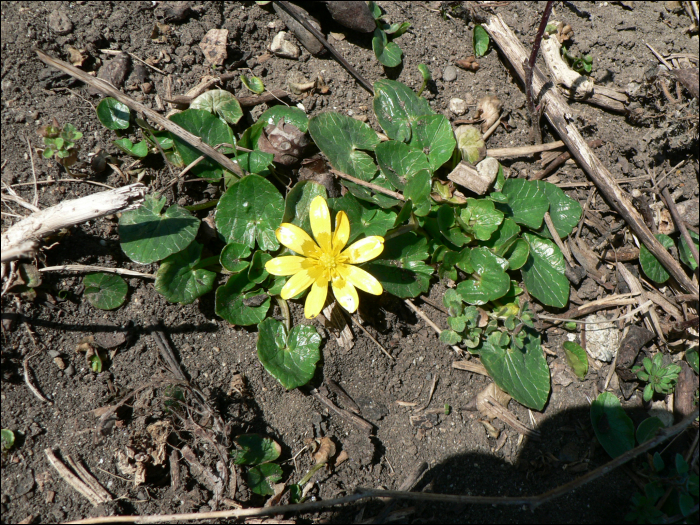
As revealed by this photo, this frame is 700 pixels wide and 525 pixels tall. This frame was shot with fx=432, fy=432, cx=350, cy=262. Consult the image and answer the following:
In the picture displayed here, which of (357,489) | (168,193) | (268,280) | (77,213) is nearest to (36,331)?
(77,213)

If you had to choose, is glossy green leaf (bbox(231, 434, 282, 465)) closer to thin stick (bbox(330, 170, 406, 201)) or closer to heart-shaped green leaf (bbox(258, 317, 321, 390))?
heart-shaped green leaf (bbox(258, 317, 321, 390))

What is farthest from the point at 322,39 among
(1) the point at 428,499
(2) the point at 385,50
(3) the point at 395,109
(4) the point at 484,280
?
(1) the point at 428,499

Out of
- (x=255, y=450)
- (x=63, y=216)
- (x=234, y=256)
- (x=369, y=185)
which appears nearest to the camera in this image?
(x=63, y=216)

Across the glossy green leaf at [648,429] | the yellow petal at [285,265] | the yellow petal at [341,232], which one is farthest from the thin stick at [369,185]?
the glossy green leaf at [648,429]

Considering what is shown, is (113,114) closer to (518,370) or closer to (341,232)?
(341,232)

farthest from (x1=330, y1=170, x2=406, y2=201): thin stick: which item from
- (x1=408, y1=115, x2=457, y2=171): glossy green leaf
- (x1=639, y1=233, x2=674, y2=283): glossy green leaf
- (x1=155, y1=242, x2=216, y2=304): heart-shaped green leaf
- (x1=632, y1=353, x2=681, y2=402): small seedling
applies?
(x1=632, y1=353, x2=681, y2=402): small seedling
